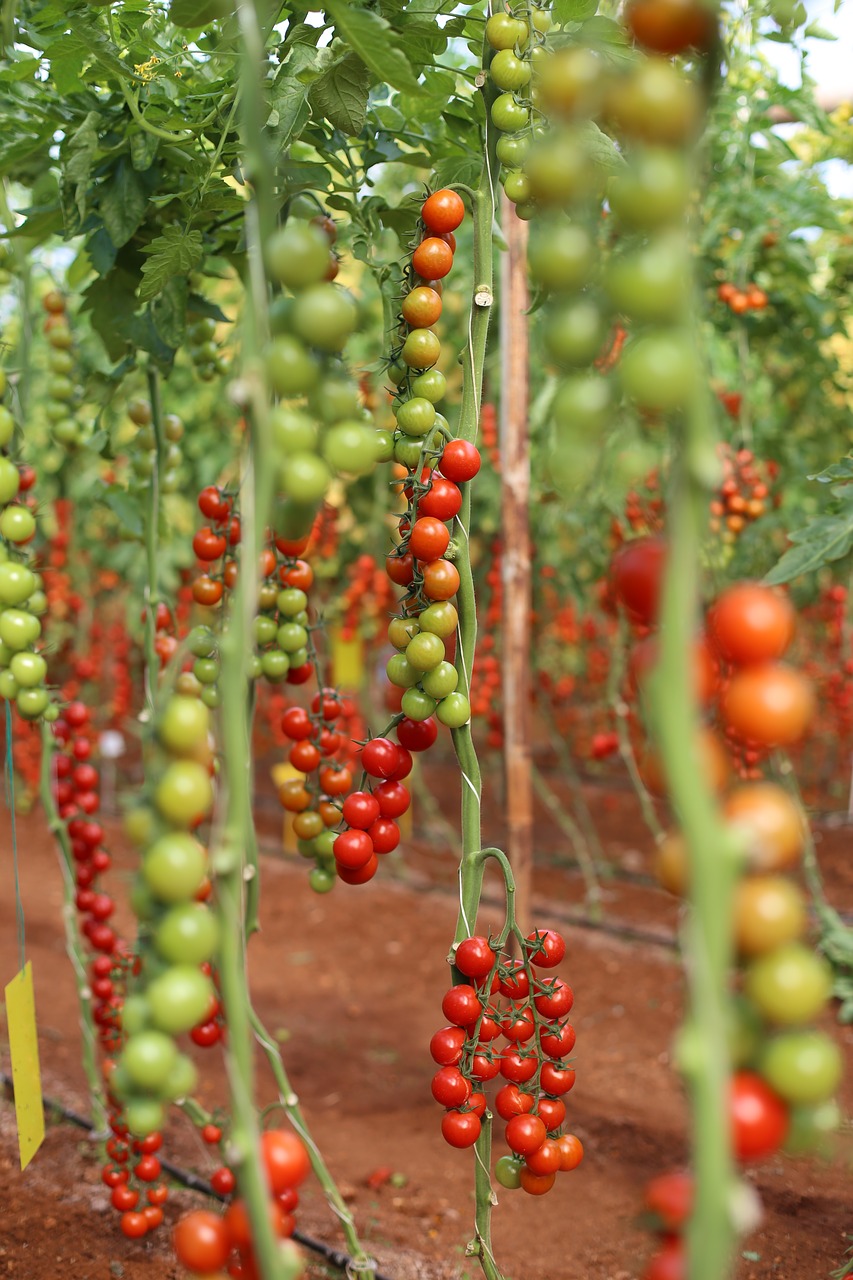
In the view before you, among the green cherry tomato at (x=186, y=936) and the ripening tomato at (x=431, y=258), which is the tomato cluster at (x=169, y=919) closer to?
the green cherry tomato at (x=186, y=936)

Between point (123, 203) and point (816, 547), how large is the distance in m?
1.11

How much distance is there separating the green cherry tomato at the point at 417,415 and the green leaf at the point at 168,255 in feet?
1.23

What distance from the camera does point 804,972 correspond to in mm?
534

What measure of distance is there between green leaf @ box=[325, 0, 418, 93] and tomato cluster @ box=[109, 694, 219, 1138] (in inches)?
23.8

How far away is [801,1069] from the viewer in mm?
532

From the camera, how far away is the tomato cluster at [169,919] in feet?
2.02

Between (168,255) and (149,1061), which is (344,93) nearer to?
(168,255)

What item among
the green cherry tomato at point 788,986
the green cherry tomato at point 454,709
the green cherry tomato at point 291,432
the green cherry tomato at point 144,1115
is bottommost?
the green cherry tomato at point 144,1115

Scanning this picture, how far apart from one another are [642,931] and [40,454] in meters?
3.33

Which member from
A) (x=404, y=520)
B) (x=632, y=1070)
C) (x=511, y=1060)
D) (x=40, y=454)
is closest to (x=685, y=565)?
(x=404, y=520)

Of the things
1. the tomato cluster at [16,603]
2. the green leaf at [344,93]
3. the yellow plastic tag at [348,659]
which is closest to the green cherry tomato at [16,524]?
the tomato cluster at [16,603]

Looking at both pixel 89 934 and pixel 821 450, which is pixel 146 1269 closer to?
pixel 89 934

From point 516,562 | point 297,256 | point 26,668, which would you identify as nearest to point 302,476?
point 297,256

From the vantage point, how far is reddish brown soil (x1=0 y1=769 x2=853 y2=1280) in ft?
5.49
